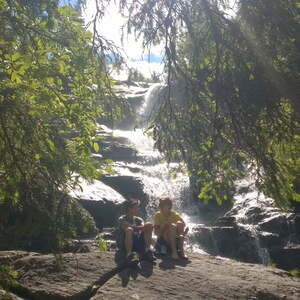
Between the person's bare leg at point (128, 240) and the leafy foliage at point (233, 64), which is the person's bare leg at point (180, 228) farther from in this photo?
the leafy foliage at point (233, 64)

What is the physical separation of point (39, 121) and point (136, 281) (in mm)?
2603

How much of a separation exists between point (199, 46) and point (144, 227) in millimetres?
3323

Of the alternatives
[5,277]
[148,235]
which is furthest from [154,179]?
[5,277]

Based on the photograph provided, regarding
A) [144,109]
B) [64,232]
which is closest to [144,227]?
[64,232]

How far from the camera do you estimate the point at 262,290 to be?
6.57 m

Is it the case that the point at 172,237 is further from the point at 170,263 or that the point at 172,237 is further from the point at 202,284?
the point at 202,284

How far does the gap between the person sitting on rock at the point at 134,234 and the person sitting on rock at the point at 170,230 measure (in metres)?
0.36

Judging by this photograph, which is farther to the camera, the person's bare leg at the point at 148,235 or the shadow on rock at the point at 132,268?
the person's bare leg at the point at 148,235

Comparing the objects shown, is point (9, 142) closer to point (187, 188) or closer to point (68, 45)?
point (68, 45)

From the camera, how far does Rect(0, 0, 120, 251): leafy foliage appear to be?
14.2 feet

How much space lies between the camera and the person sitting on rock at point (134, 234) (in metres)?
7.21

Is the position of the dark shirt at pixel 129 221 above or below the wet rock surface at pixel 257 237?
above

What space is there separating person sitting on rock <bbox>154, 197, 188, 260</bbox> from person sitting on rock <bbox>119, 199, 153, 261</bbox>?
1.19 feet

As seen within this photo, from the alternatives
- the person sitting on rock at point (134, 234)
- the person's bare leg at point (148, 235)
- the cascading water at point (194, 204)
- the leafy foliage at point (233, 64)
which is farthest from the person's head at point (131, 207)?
the leafy foliage at point (233, 64)
